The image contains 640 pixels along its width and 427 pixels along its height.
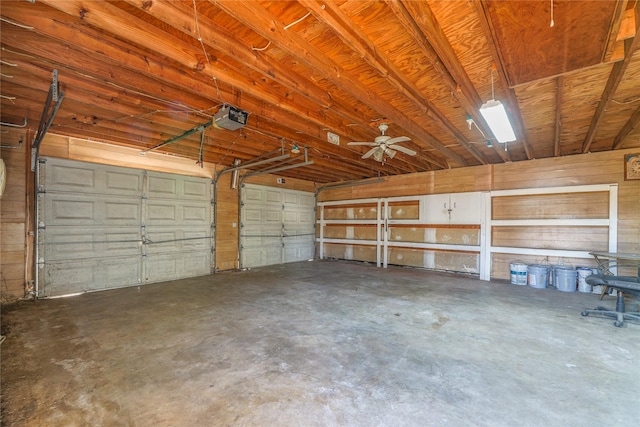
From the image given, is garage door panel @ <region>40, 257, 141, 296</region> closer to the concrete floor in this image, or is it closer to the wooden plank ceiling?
the concrete floor

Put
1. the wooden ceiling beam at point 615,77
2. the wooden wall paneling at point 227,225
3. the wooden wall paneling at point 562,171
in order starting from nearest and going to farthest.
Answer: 1. the wooden ceiling beam at point 615,77
2. the wooden wall paneling at point 562,171
3. the wooden wall paneling at point 227,225

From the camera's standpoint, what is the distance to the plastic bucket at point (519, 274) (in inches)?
218

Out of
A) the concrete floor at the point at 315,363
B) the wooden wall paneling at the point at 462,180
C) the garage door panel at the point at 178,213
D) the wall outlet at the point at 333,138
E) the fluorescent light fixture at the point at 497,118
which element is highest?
the wall outlet at the point at 333,138

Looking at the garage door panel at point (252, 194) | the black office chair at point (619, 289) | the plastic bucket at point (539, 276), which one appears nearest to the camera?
the black office chair at point (619, 289)

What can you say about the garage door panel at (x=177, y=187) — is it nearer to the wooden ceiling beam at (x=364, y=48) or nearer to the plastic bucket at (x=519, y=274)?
the wooden ceiling beam at (x=364, y=48)

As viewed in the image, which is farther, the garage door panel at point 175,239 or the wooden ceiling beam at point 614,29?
the garage door panel at point 175,239

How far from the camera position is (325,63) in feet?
8.19

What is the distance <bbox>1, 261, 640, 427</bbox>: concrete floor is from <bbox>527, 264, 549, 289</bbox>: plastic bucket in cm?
94

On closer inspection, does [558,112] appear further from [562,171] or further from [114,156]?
[114,156]

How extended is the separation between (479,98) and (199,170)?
5.62 meters

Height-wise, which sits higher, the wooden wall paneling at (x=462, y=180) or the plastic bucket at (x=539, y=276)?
the wooden wall paneling at (x=462, y=180)

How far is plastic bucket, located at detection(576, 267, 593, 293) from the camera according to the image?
4930 mm

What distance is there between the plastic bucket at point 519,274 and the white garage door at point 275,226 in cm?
558

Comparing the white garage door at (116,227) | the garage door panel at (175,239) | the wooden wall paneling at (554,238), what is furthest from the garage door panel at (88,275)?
the wooden wall paneling at (554,238)
